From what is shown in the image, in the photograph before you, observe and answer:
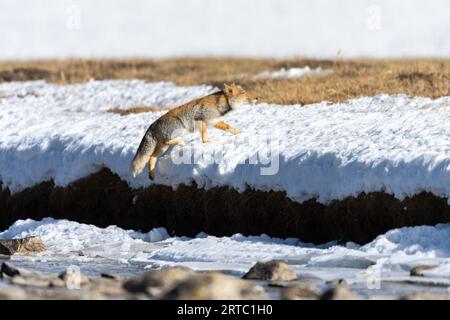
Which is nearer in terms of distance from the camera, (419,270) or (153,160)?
(419,270)

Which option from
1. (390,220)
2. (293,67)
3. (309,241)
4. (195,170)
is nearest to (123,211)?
(195,170)

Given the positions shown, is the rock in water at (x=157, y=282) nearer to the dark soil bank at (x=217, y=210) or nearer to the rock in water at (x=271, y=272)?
the rock in water at (x=271, y=272)

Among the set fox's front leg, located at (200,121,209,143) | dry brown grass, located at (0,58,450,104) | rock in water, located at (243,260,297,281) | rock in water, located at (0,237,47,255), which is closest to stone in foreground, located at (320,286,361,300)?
rock in water, located at (243,260,297,281)

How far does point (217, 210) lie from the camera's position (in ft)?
66.2

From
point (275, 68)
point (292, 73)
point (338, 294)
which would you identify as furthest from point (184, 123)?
point (275, 68)

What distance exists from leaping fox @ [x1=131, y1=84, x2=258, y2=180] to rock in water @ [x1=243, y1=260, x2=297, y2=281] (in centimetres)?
599

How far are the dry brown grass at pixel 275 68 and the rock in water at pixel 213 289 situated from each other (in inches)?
442

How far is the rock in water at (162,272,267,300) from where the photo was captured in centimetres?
1381

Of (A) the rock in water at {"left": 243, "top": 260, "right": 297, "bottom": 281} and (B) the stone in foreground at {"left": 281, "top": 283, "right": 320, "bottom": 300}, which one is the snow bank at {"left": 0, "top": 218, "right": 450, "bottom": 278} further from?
(B) the stone in foreground at {"left": 281, "top": 283, "right": 320, "bottom": 300}

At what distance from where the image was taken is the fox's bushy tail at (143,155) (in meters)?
21.5

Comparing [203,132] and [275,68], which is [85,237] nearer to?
[203,132]

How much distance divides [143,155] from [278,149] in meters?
2.71
